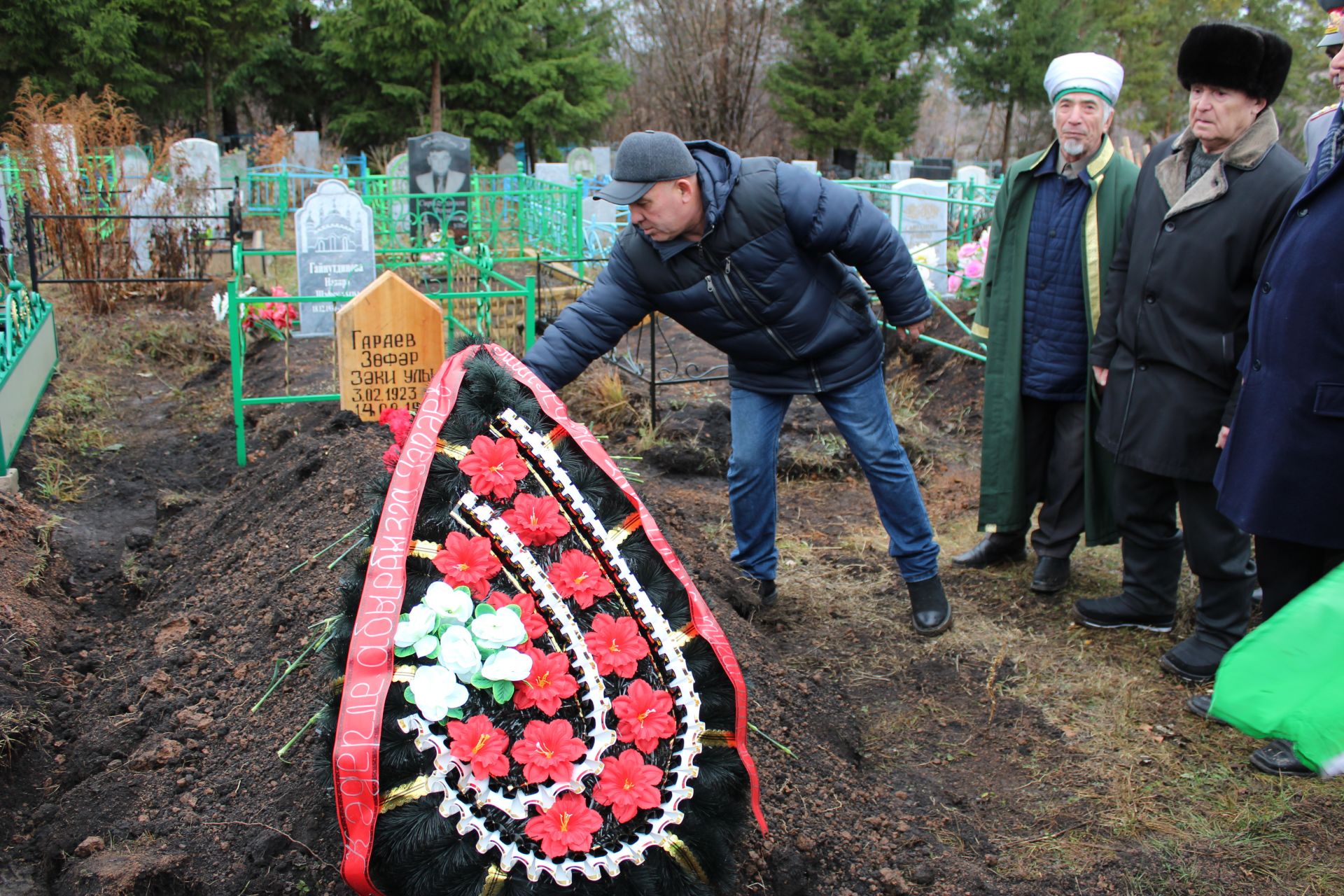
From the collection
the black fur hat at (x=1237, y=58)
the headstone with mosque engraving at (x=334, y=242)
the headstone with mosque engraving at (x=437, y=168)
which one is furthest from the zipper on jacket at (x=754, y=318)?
the headstone with mosque engraving at (x=437, y=168)

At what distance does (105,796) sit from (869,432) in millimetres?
2287

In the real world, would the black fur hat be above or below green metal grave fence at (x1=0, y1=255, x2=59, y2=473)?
above

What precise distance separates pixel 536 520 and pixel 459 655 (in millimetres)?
346

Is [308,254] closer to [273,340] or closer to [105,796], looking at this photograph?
[273,340]

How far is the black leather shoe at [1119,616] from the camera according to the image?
11.6ft

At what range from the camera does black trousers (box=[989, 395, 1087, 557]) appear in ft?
12.1

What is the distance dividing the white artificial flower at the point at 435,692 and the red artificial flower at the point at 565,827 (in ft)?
0.78

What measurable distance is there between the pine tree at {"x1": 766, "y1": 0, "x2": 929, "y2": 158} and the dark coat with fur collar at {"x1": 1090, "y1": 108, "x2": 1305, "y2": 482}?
83.7 ft

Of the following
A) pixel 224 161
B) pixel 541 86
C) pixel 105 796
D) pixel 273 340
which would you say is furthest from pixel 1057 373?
pixel 541 86

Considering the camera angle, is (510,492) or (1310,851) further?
(1310,851)

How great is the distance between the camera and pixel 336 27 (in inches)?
997

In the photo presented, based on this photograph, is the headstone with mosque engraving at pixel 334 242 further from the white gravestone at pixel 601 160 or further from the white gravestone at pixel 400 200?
the white gravestone at pixel 601 160

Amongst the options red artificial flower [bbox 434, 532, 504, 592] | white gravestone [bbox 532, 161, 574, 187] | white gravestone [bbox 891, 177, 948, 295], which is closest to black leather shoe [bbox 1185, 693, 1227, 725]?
red artificial flower [bbox 434, 532, 504, 592]

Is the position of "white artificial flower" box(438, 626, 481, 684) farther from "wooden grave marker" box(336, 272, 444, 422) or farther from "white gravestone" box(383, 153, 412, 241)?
"white gravestone" box(383, 153, 412, 241)
